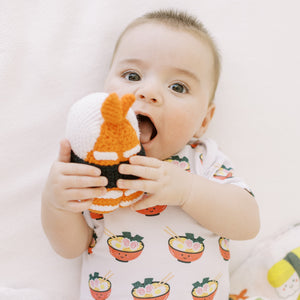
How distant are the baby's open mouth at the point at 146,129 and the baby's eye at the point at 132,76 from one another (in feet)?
0.38

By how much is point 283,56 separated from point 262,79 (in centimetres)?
12

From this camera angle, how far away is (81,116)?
2.13 feet

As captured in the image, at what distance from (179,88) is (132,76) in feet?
0.43

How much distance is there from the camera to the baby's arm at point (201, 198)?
29.0 inches

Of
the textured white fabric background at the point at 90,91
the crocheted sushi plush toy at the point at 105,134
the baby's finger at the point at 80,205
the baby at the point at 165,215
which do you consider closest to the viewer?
the crocheted sushi plush toy at the point at 105,134

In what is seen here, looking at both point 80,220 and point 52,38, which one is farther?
point 52,38

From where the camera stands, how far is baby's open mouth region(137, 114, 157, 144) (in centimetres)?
89

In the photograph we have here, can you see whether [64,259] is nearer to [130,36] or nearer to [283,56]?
[130,36]

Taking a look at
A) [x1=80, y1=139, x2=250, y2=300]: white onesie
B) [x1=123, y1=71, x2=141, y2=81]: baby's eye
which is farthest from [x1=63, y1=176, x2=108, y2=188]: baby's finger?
[x1=123, y1=71, x2=141, y2=81]: baby's eye

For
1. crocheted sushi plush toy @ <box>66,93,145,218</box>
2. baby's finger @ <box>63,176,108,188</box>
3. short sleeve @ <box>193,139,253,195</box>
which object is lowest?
short sleeve @ <box>193,139,253,195</box>

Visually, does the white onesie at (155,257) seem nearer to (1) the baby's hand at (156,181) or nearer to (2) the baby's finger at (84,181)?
(1) the baby's hand at (156,181)

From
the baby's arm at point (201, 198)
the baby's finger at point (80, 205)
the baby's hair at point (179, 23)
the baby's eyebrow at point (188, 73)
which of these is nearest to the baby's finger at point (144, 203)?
the baby's arm at point (201, 198)

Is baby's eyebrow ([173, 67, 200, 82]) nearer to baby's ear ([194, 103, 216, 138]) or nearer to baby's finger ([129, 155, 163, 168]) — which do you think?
baby's ear ([194, 103, 216, 138])

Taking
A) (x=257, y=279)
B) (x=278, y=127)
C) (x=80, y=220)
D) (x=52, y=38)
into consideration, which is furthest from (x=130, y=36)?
(x=257, y=279)
